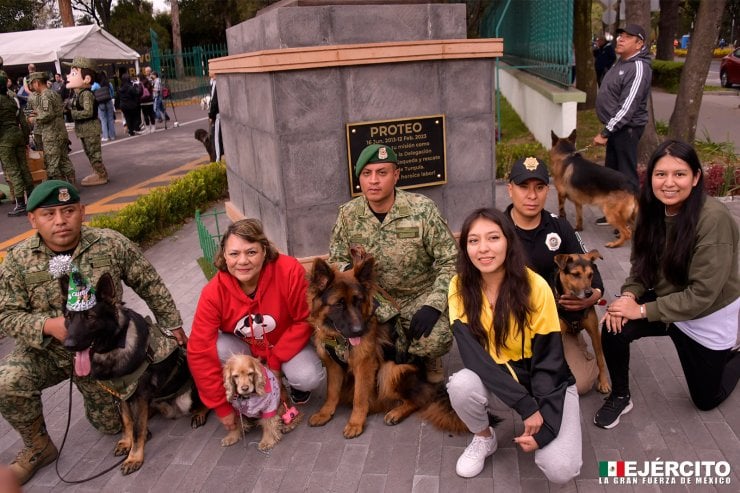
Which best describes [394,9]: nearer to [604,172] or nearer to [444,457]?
[604,172]

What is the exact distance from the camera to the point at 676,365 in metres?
4.41

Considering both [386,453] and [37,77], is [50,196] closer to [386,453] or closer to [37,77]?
[386,453]

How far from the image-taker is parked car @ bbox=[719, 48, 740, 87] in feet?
A: 81.1

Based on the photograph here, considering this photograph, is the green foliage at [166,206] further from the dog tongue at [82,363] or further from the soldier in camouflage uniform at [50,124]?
the dog tongue at [82,363]

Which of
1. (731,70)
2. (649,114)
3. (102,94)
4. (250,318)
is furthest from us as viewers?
(731,70)

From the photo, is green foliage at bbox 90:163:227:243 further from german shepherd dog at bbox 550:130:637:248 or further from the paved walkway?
german shepherd dog at bbox 550:130:637:248

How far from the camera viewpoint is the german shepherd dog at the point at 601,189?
6.79 m

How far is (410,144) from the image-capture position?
540 cm

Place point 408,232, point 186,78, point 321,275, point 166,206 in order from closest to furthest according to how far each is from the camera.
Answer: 1. point 321,275
2. point 408,232
3. point 166,206
4. point 186,78

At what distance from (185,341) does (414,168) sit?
2547 millimetres

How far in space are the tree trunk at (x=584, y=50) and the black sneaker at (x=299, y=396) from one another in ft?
47.3

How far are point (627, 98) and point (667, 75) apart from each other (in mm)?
21522

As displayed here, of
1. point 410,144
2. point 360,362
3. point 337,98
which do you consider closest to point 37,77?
point 337,98

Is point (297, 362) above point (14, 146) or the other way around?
the other way around
